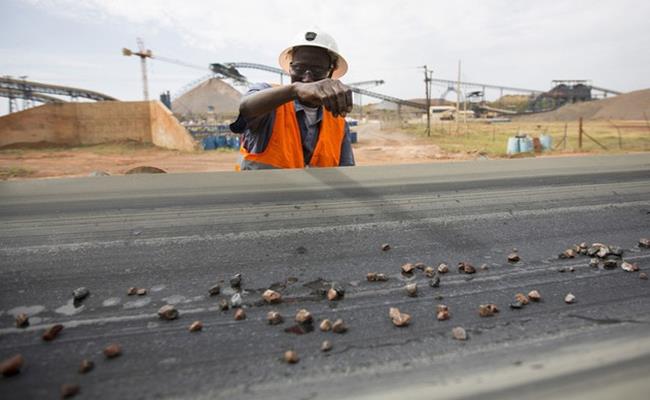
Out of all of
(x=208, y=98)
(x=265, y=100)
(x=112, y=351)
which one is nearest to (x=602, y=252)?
(x=112, y=351)

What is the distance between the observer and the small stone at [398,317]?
0.95 metres

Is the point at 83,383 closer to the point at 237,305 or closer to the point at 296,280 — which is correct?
the point at 237,305

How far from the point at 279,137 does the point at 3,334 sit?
2.08m

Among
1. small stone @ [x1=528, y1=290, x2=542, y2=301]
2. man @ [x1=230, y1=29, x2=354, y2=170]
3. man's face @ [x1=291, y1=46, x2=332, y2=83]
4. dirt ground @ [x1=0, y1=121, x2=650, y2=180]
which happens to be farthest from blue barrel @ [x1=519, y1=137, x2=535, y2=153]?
small stone @ [x1=528, y1=290, x2=542, y2=301]

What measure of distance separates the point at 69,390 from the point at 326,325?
52cm

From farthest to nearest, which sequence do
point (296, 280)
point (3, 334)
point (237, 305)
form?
point (296, 280) < point (237, 305) < point (3, 334)

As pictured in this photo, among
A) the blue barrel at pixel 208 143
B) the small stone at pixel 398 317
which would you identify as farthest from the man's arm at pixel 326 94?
the blue barrel at pixel 208 143

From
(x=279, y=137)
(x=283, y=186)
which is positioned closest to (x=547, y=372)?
(x=283, y=186)

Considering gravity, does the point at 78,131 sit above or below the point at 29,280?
above

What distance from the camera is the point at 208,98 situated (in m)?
62.5

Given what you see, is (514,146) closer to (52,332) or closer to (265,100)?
(265,100)

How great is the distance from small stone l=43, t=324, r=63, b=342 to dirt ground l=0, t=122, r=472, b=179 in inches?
492

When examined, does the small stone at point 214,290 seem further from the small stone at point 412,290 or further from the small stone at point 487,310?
the small stone at point 487,310

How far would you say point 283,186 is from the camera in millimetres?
1817
